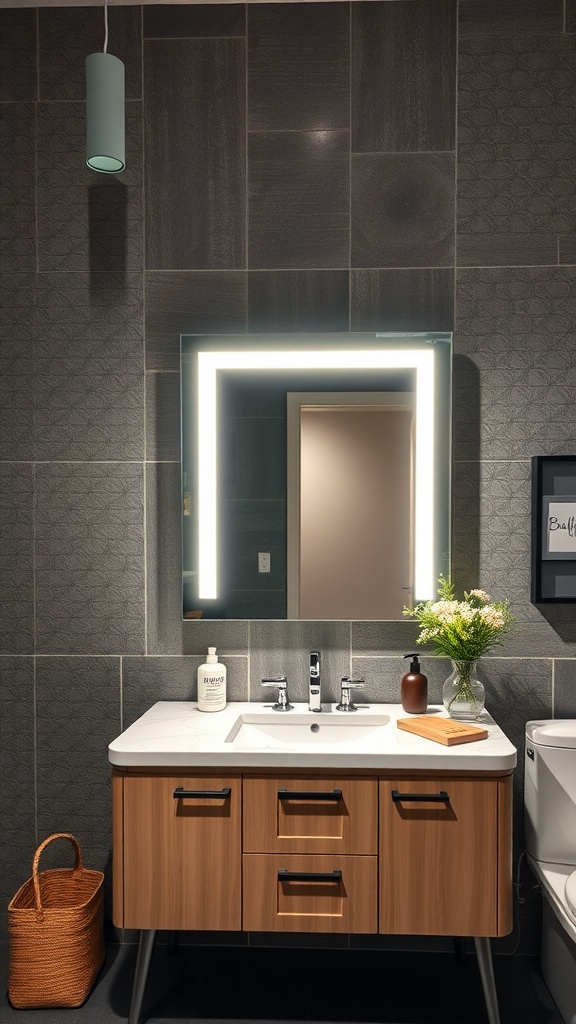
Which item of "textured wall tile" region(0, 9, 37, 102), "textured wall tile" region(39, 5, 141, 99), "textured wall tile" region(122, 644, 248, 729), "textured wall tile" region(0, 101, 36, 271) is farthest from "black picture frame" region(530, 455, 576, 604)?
"textured wall tile" region(0, 9, 37, 102)

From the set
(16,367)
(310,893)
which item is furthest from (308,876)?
(16,367)

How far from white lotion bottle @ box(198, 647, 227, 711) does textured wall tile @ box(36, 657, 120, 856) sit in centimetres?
31

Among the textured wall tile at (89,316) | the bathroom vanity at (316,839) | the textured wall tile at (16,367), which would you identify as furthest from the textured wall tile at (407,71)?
the bathroom vanity at (316,839)

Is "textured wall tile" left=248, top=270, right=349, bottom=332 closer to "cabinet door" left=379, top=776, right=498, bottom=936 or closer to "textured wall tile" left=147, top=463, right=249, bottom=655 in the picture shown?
"textured wall tile" left=147, top=463, right=249, bottom=655

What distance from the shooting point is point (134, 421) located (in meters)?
2.29

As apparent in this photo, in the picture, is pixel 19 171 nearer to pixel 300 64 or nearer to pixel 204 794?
pixel 300 64

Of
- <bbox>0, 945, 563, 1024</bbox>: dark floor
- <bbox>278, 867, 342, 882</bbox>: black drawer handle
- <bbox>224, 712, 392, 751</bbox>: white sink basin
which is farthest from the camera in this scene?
<bbox>224, 712, 392, 751</bbox>: white sink basin

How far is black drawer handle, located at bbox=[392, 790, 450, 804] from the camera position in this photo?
5.84ft

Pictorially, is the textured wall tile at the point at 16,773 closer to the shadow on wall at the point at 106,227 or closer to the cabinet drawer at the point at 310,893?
the cabinet drawer at the point at 310,893

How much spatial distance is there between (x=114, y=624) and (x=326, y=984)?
116 cm

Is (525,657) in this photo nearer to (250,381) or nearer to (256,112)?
(250,381)

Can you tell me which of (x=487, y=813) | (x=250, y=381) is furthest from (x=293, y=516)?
(x=487, y=813)

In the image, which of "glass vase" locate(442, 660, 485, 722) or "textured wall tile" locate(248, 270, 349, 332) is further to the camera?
"textured wall tile" locate(248, 270, 349, 332)

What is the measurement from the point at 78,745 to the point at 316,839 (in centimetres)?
86
